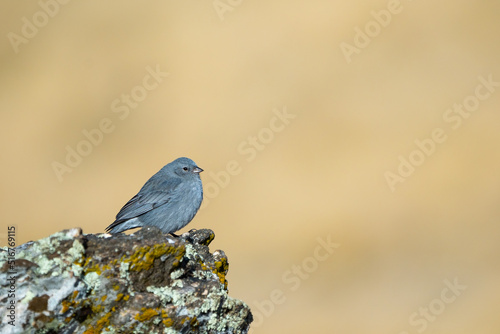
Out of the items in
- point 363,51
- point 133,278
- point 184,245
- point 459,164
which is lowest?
point 133,278

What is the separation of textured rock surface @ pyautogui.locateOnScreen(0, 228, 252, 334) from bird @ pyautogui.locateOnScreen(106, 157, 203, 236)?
3.11 metres

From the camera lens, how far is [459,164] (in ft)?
89.9

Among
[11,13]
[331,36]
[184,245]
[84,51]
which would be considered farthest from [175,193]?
[11,13]

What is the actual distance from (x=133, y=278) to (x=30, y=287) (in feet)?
2.66

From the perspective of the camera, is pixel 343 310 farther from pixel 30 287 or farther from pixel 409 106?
pixel 30 287
